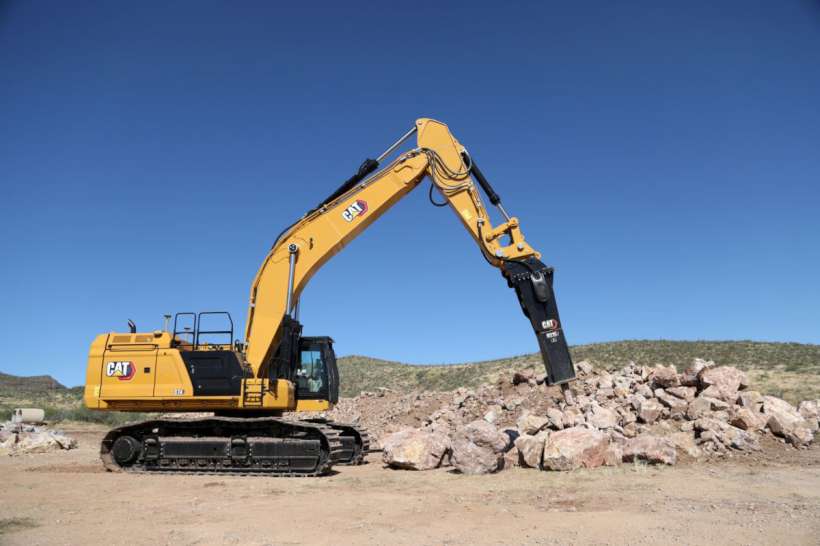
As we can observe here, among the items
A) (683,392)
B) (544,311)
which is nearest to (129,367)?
(544,311)

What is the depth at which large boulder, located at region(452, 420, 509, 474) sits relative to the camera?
11391mm

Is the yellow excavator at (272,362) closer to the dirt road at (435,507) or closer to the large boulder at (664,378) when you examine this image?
the dirt road at (435,507)

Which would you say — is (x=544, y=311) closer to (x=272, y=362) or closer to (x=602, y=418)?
(x=602, y=418)

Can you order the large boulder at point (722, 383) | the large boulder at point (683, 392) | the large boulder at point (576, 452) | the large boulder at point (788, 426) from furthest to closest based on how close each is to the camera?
the large boulder at point (683, 392) → the large boulder at point (722, 383) → the large boulder at point (788, 426) → the large boulder at point (576, 452)

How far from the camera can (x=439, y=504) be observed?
862 cm

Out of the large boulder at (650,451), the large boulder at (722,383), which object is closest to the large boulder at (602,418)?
the large boulder at (650,451)

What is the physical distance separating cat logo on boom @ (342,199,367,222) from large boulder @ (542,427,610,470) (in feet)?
19.9

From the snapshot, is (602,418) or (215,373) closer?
(215,373)

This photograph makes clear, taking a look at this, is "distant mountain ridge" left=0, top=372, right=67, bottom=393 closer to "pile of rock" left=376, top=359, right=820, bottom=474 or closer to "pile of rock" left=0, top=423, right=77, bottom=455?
"pile of rock" left=0, top=423, right=77, bottom=455

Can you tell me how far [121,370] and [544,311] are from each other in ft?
28.5

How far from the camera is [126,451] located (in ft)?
43.4

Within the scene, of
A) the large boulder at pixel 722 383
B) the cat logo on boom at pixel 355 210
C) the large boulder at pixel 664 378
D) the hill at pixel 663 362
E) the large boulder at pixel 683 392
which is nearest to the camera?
the cat logo on boom at pixel 355 210

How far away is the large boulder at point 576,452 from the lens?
36.1 ft

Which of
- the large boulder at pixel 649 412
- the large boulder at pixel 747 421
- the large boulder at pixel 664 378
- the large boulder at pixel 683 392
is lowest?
the large boulder at pixel 747 421
